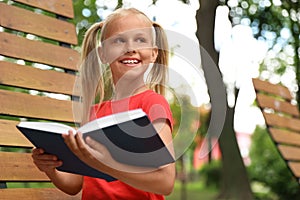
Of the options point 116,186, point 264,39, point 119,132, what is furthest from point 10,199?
point 264,39

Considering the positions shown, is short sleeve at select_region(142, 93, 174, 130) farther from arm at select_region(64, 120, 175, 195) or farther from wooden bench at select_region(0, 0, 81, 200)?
wooden bench at select_region(0, 0, 81, 200)

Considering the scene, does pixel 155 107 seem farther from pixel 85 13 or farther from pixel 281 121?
pixel 85 13

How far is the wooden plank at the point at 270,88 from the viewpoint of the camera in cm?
465

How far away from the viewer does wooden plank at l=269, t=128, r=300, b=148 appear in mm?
4484

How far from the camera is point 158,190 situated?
1.63m

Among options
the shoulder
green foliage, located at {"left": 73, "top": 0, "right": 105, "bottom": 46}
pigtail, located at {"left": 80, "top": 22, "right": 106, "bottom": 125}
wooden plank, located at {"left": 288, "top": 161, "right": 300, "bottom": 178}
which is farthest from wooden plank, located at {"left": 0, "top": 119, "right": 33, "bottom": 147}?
green foliage, located at {"left": 73, "top": 0, "right": 105, "bottom": 46}

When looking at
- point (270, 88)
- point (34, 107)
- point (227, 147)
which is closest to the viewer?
point (34, 107)

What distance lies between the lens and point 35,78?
2553 mm

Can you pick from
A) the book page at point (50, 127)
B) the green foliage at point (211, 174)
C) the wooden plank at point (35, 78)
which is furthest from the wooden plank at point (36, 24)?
the green foliage at point (211, 174)

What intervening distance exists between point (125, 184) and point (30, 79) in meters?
0.89

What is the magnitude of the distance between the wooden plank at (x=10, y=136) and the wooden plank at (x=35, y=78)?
0.18 metres

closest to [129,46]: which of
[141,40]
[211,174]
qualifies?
[141,40]

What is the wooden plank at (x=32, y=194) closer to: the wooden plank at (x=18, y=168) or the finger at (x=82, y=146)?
the wooden plank at (x=18, y=168)

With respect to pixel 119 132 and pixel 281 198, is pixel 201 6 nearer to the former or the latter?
pixel 281 198
